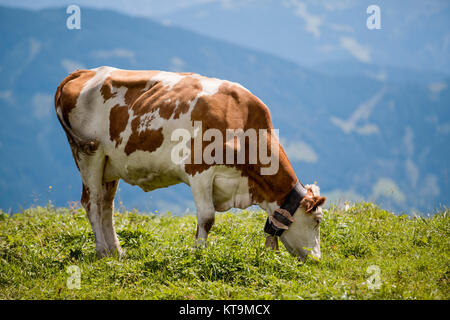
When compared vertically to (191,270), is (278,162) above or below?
above

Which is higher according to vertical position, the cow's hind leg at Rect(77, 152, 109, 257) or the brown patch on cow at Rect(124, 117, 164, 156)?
the brown patch on cow at Rect(124, 117, 164, 156)

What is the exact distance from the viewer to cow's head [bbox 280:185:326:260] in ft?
17.2

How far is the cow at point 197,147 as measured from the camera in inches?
201

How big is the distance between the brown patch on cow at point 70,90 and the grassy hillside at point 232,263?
177 centimetres

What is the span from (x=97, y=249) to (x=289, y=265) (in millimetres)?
2572

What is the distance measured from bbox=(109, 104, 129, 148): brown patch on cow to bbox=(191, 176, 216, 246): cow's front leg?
1.24m

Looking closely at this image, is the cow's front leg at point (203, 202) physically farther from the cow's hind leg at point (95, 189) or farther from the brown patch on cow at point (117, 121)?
the cow's hind leg at point (95, 189)

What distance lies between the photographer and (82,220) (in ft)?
24.6

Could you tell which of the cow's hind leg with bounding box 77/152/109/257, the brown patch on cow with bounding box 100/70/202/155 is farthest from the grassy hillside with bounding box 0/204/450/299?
the brown patch on cow with bounding box 100/70/202/155

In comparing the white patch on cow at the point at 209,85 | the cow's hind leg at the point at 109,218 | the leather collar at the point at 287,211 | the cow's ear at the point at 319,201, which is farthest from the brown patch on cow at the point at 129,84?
the cow's ear at the point at 319,201

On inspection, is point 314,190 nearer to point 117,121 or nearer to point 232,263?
point 232,263

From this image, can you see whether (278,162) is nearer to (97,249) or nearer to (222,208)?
(222,208)

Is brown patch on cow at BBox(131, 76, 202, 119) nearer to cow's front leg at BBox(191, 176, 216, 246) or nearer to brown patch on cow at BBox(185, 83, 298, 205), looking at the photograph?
brown patch on cow at BBox(185, 83, 298, 205)
